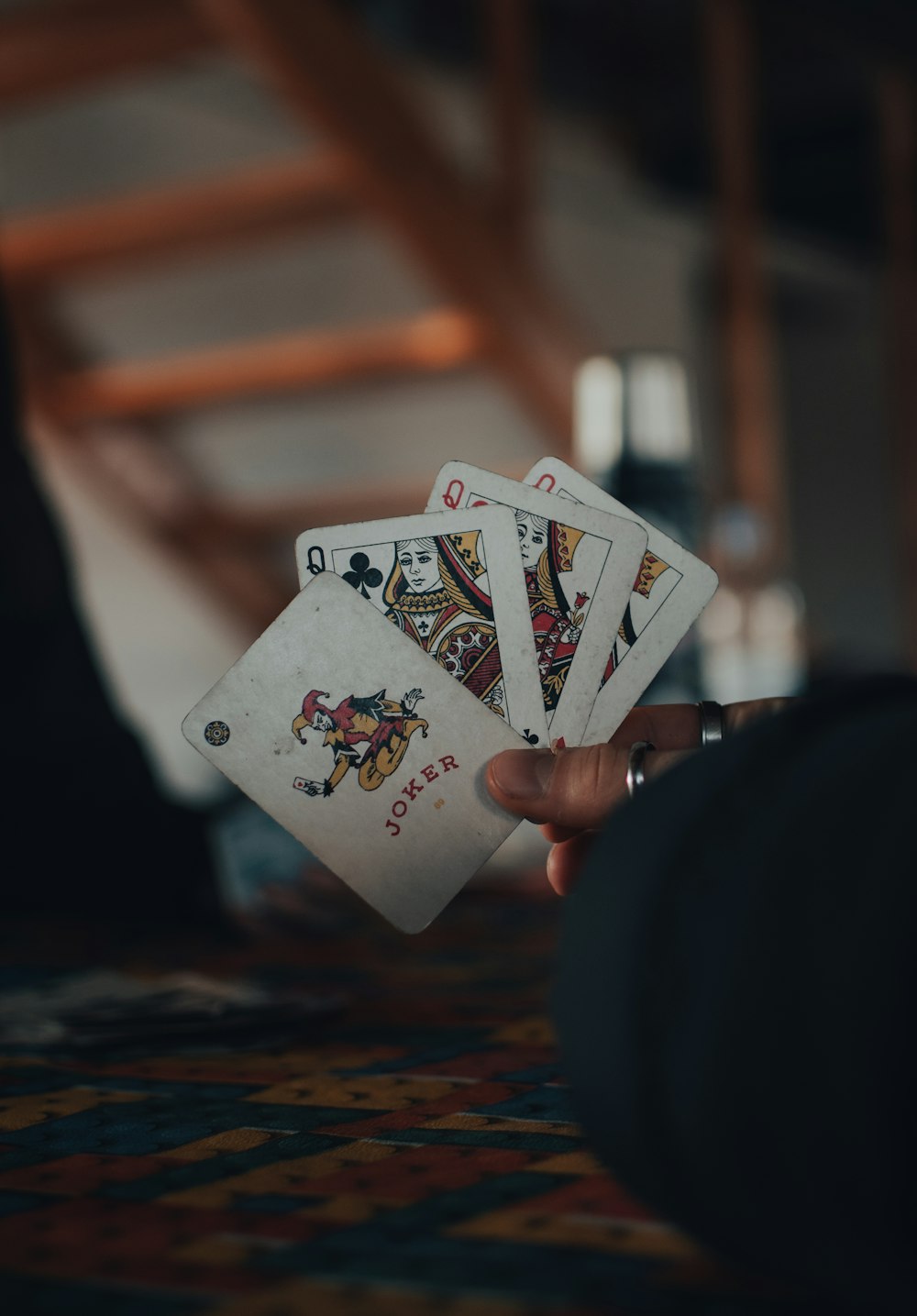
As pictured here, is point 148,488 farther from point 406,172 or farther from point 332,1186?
point 332,1186

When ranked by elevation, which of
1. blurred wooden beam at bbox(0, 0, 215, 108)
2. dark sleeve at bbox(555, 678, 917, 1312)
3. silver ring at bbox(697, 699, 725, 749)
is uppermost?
blurred wooden beam at bbox(0, 0, 215, 108)

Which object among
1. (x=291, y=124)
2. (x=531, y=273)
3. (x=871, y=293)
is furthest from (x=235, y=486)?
(x=871, y=293)

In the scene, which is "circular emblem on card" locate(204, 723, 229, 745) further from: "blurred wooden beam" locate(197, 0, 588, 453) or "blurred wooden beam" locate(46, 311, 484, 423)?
"blurred wooden beam" locate(46, 311, 484, 423)

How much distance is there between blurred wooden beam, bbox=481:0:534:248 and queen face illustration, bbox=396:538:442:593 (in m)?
2.58

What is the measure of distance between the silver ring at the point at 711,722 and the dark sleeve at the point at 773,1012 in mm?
355

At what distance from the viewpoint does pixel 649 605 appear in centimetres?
109

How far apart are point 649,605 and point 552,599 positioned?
0.08 meters

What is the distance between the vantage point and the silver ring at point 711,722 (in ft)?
3.03

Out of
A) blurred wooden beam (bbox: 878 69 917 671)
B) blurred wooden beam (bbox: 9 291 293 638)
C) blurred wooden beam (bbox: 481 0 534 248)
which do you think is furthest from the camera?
blurred wooden beam (bbox: 878 69 917 671)

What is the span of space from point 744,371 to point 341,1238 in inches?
283

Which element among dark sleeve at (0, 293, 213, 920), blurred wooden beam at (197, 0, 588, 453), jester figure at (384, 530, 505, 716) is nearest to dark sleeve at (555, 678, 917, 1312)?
jester figure at (384, 530, 505, 716)

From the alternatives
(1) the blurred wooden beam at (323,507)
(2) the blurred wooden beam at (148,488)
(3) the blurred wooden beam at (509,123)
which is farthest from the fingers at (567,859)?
(2) the blurred wooden beam at (148,488)

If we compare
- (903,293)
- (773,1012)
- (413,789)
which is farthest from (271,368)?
(903,293)

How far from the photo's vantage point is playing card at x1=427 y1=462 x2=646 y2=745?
1033 millimetres
